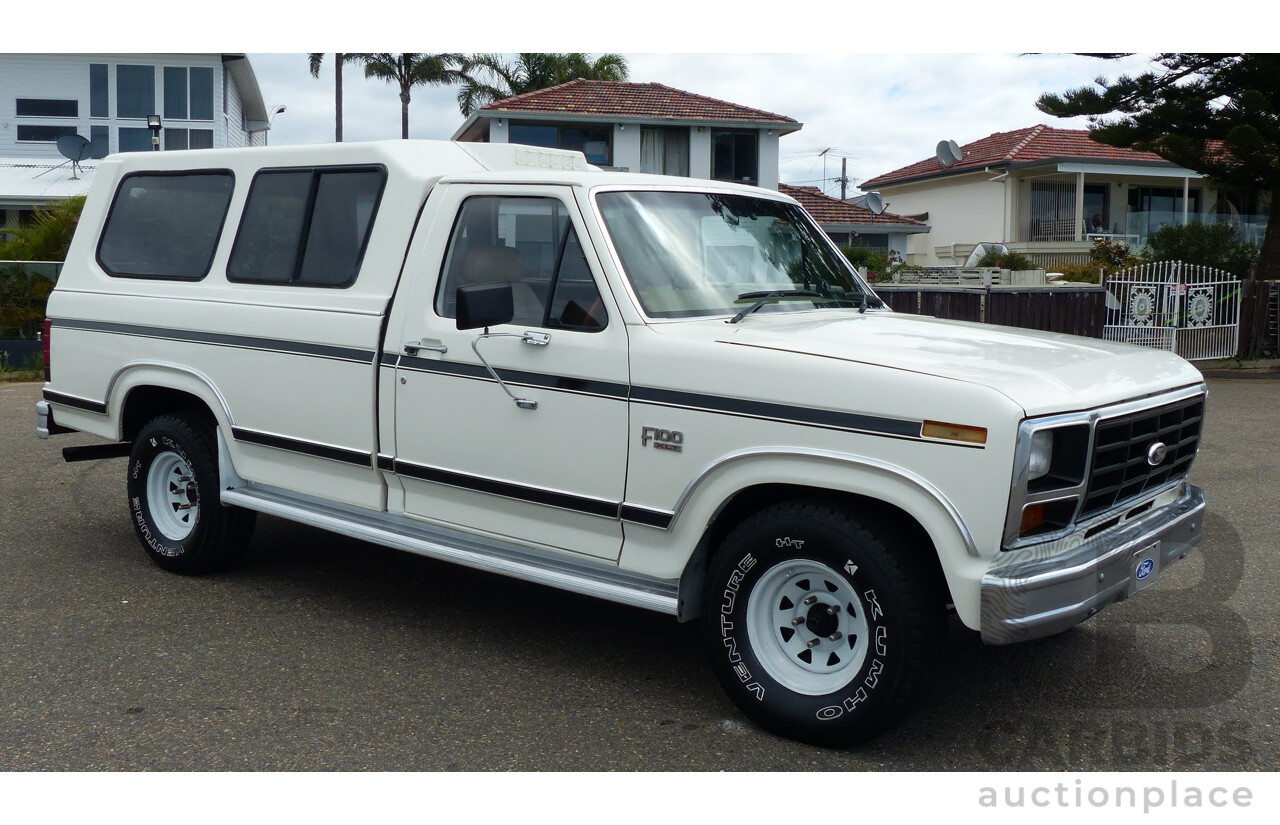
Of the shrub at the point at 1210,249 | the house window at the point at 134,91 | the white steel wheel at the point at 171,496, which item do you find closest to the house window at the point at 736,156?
the shrub at the point at 1210,249

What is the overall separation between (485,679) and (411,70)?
4056 cm

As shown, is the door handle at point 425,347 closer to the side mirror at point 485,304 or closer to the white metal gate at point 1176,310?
the side mirror at point 485,304

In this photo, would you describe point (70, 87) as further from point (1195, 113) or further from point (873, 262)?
point (1195, 113)

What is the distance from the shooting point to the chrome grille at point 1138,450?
401cm

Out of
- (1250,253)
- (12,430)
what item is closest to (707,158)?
(1250,253)

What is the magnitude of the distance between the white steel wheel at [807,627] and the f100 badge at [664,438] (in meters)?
0.58

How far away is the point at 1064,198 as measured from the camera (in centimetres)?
3738

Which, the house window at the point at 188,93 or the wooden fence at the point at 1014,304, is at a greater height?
the house window at the point at 188,93

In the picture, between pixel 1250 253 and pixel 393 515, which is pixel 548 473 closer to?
pixel 393 515

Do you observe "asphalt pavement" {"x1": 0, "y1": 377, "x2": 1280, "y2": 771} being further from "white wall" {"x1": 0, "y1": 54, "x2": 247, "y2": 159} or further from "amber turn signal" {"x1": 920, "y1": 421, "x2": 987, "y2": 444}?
"white wall" {"x1": 0, "y1": 54, "x2": 247, "y2": 159}

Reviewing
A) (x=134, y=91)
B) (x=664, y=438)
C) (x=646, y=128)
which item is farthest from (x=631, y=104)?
(x=664, y=438)

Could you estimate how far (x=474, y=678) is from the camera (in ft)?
15.9

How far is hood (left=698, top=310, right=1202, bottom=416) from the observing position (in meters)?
3.87

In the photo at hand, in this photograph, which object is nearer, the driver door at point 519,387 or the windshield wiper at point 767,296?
→ the driver door at point 519,387
